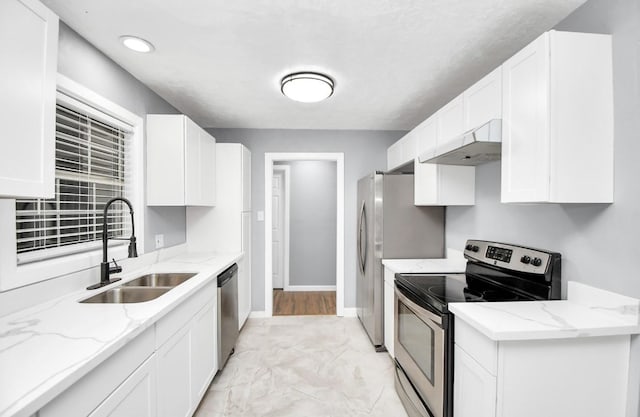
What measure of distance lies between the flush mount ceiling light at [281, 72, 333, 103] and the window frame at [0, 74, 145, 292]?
1222 millimetres

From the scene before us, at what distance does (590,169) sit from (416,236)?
1.58 m

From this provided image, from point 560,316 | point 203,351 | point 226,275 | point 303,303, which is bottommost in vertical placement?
point 303,303

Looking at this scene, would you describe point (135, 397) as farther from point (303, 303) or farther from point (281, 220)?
point (281, 220)

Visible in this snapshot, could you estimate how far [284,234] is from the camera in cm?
476

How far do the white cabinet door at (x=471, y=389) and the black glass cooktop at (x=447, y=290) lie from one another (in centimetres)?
25

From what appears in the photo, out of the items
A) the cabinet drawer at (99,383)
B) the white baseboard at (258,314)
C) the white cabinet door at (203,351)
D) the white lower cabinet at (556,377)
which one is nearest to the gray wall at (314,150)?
the white baseboard at (258,314)

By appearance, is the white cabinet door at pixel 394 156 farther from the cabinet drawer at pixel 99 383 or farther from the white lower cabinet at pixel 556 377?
the cabinet drawer at pixel 99 383

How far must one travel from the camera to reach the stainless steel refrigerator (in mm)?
2691

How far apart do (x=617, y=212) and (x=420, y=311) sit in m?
1.03

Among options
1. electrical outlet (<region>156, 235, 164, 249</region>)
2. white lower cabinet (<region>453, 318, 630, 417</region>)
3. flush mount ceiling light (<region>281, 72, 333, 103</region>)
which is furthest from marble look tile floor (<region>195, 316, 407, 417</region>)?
flush mount ceiling light (<region>281, 72, 333, 103</region>)

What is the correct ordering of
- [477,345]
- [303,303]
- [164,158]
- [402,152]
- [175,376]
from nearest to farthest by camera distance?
[477,345]
[175,376]
[164,158]
[402,152]
[303,303]

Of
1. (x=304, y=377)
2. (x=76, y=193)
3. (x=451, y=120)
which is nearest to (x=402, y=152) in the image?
(x=451, y=120)

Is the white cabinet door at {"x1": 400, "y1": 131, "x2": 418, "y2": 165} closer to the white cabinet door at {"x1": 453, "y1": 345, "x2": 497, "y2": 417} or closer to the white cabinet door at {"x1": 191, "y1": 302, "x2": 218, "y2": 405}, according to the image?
the white cabinet door at {"x1": 453, "y1": 345, "x2": 497, "y2": 417}

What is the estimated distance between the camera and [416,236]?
273cm
